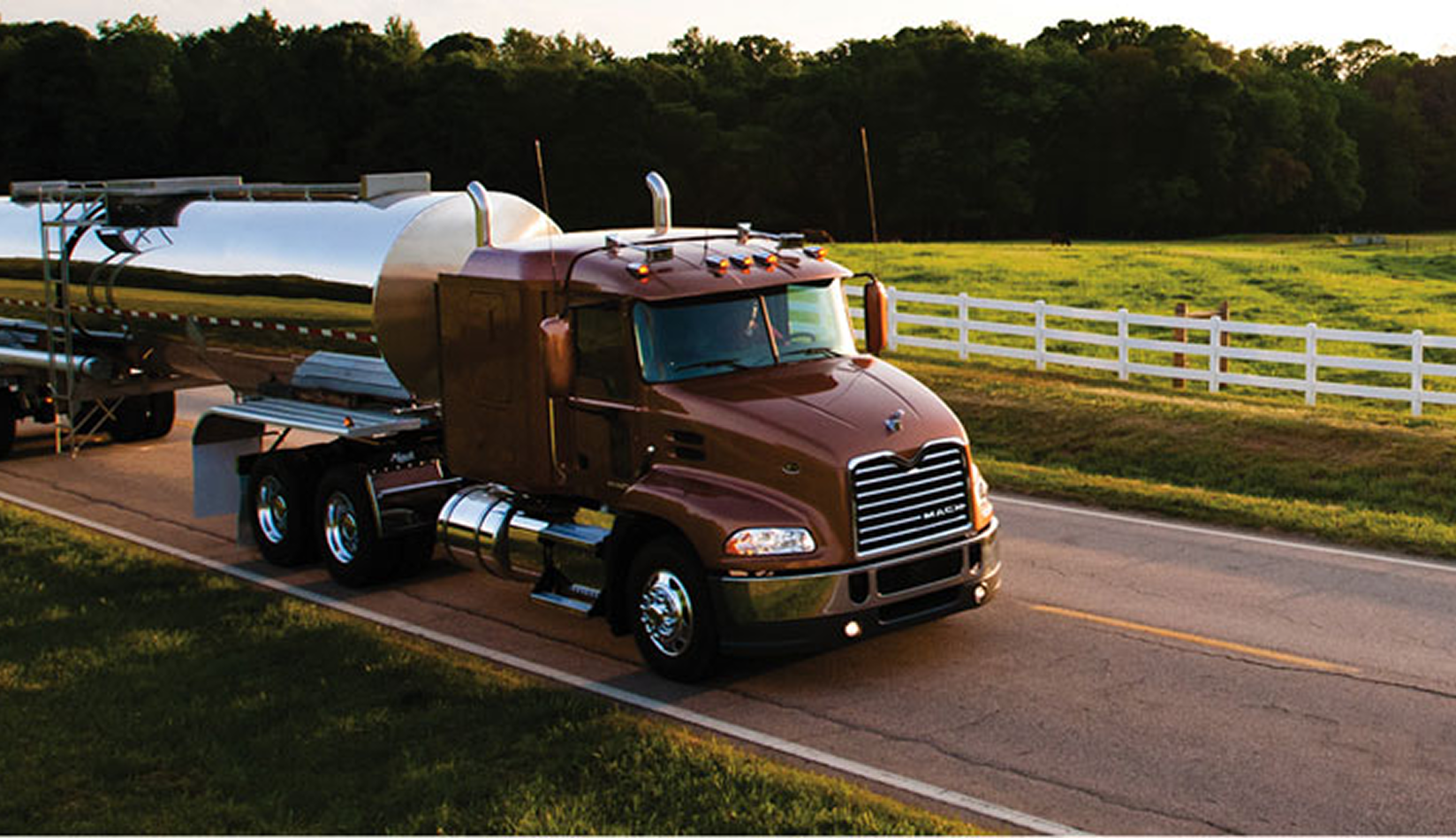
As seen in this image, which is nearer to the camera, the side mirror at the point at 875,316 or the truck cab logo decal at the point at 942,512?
the truck cab logo decal at the point at 942,512

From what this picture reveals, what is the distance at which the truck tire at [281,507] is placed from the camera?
1451 cm

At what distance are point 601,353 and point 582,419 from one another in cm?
57

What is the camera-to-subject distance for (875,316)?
40.3 feet

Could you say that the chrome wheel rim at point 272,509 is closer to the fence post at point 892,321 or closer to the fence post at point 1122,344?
the fence post at point 1122,344

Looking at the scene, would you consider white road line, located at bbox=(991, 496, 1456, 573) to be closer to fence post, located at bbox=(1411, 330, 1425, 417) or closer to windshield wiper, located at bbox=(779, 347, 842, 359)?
windshield wiper, located at bbox=(779, 347, 842, 359)

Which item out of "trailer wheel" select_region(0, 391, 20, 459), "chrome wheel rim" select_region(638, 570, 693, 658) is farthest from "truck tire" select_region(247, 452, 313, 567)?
"trailer wheel" select_region(0, 391, 20, 459)

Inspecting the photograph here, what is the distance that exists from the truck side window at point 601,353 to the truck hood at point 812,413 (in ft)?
1.44

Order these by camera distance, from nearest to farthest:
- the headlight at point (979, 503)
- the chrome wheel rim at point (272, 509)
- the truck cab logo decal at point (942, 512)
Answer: the truck cab logo decal at point (942, 512) → the headlight at point (979, 503) → the chrome wheel rim at point (272, 509)

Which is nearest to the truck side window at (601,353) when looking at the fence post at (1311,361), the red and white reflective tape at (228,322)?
the red and white reflective tape at (228,322)

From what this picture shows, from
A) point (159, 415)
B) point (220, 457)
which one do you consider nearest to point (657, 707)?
point (220, 457)

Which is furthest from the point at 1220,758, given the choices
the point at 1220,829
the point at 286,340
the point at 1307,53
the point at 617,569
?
the point at 1307,53

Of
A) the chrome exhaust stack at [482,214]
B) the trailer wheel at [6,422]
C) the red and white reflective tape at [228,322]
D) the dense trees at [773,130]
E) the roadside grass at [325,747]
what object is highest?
the dense trees at [773,130]

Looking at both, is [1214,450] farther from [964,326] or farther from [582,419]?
[582,419]

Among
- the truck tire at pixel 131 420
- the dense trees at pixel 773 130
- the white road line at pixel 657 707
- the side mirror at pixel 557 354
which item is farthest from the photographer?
the dense trees at pixel 773 130
